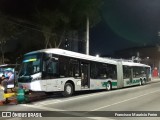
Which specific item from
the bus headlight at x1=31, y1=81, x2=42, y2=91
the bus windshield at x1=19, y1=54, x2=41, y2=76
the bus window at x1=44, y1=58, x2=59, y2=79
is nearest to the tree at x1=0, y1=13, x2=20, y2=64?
the bus windshield at x1=19, y1=54, x2=41, y2=76

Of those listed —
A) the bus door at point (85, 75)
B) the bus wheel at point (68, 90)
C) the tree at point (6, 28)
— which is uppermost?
the tree at point (6, 28)

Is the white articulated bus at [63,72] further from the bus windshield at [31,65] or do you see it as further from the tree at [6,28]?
the tree at [6,28]

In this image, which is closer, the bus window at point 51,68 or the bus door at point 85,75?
the bus window at point 51,68

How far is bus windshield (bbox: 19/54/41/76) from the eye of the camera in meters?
18.0

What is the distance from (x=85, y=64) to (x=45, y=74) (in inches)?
191

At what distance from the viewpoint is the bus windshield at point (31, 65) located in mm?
18031

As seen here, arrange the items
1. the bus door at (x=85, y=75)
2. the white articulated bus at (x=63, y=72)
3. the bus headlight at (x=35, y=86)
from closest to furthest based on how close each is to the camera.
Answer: the bus headlight at (x=35, y=86), the white articulated bus at (x=63, y=72), the bus door at (x=85, y=75)

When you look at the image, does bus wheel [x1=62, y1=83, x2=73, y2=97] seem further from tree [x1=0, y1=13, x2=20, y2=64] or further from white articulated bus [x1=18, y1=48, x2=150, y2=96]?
tree [x1=0, y1=13, x2=20, y2=64]

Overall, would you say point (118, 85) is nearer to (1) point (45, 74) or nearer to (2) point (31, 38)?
(1) point (45, 74)

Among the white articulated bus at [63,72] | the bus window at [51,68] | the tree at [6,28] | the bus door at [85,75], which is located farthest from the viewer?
the tree at [6,28]

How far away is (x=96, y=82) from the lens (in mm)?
23250

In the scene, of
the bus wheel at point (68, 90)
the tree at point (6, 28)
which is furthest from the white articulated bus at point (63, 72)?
the tree at point (6, 28)

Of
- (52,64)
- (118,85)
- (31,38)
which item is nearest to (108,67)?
(118,85)

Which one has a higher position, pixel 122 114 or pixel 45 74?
pixel 45 74
